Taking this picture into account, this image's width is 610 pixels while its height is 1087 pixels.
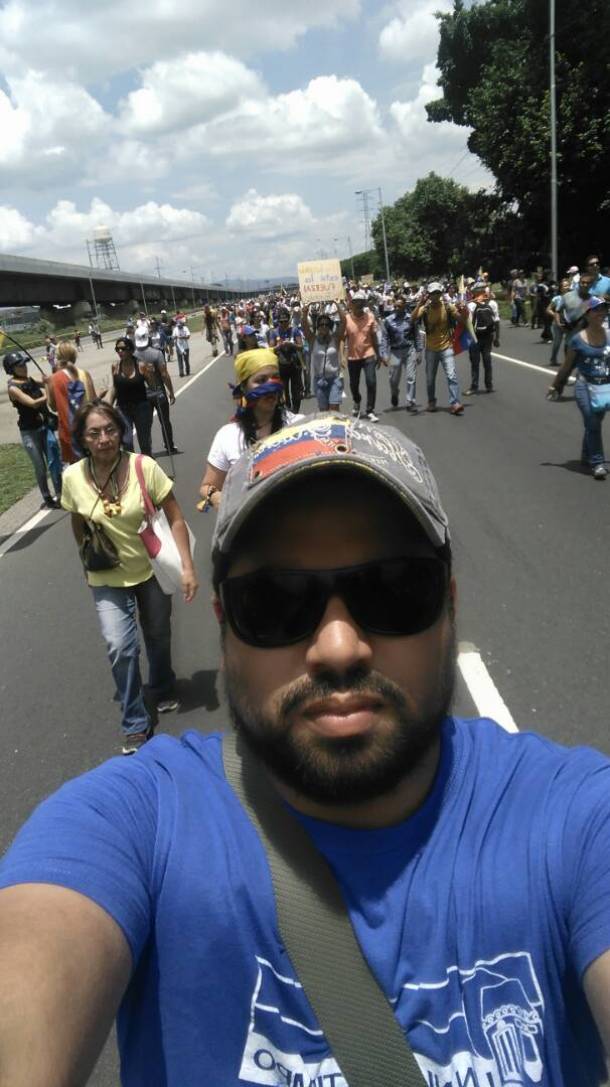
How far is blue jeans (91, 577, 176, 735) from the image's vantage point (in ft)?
12.2

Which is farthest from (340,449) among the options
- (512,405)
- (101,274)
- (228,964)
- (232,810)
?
(101,274)

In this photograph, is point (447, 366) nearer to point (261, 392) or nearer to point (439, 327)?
point (439, 327)

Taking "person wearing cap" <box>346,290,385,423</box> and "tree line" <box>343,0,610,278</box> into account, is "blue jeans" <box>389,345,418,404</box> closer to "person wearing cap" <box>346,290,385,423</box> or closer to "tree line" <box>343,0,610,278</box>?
"person wearing cap" <box>346,290,385,423</box>

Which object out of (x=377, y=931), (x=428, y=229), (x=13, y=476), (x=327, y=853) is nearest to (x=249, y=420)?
(x=327, y=853)

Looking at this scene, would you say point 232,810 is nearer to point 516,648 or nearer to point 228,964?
point 228,964

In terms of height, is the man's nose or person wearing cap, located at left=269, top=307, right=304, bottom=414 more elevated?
the man's nose

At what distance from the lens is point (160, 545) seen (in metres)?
3.91

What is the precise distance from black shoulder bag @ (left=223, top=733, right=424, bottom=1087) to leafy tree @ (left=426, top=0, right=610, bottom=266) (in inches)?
1387

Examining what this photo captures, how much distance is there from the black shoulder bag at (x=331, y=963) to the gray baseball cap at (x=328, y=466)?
543mm

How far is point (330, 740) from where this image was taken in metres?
1.25

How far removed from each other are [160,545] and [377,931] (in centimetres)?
292

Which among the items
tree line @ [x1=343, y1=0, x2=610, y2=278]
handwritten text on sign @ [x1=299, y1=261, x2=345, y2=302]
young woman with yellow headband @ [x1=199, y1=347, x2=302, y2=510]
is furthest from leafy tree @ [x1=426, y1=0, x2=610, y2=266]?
young woman with yellow headband @ [x1=199, y1=347, x2=302, y2=510]

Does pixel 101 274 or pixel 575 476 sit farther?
pixel 101 274

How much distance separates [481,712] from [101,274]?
8566cm
